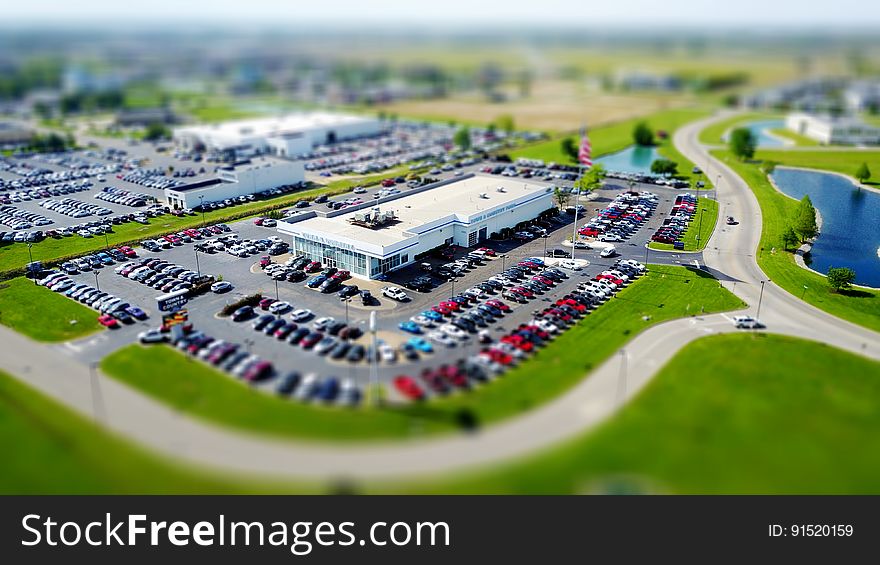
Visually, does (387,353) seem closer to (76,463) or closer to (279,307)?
(279,307)

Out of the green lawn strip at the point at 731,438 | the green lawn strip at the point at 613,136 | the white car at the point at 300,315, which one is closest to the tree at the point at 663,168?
the green lawn strip at the point at 613,136

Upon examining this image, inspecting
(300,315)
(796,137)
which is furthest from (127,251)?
(796,137)

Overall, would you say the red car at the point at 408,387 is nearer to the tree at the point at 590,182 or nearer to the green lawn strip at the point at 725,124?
the tree at the point at 590,182
